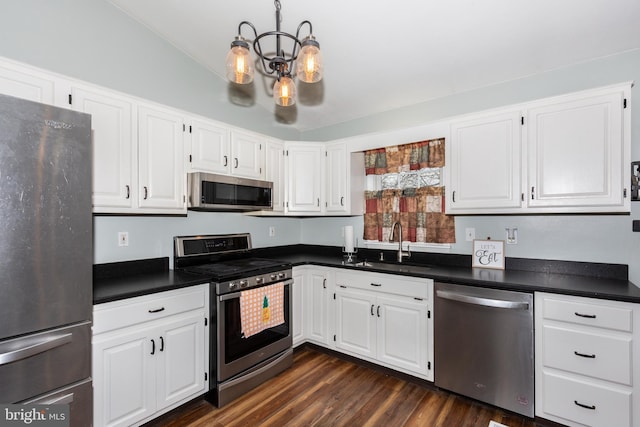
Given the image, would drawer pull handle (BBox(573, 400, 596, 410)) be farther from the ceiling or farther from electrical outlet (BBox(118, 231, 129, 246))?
electrical outlet (BBox(118, 231, 129, 246))

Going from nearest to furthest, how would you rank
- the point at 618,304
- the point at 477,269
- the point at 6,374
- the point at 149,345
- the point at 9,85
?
the point at 6,374, the point at 9,85, the point at 618,304, the point at 149,345, the point at 477,269

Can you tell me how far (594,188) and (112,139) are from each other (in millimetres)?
3315

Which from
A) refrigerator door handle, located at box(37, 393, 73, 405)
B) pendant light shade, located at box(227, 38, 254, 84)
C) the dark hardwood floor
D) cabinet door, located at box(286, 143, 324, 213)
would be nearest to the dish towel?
the dark hardwood floor

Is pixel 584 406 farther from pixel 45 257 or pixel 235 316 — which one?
pixel 45 257

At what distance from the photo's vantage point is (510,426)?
81.5 inches

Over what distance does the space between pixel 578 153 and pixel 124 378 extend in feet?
10.9

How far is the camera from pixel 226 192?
276cm

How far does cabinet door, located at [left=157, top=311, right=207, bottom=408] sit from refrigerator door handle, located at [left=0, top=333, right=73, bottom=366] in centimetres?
60

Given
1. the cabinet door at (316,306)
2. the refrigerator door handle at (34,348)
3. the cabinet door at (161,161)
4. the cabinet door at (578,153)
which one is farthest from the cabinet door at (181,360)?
the cabinet door at (578,153)

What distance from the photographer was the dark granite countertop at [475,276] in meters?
1.95

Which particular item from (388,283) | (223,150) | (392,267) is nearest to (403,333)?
(388,283)

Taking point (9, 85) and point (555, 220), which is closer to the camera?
point (9, 85)

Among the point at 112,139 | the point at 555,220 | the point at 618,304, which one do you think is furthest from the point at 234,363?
the point at 555,220

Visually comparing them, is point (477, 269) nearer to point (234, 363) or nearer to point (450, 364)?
point (450, 364)
